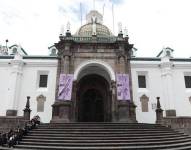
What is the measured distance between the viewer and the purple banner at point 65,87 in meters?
20.4

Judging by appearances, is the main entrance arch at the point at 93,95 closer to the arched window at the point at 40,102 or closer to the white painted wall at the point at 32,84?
the white painted wall at the point at 32,84

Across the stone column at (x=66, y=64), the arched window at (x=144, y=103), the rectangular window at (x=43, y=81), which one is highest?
the stone column at (x=66, y=64)

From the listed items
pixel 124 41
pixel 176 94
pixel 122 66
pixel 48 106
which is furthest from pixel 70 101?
pixel 176 94

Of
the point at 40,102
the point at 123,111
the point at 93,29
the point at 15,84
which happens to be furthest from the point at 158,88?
the point at 15,84

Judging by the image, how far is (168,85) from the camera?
24.4 m

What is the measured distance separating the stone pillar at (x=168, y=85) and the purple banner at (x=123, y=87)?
5579mm

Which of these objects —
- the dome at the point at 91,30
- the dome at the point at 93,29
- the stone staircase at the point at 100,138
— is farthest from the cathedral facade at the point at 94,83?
the dome at the point at 91,30

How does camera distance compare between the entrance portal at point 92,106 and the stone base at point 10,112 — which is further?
the entrance portal at point 92,106

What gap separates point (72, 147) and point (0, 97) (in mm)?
15599

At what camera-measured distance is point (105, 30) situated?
101 feet

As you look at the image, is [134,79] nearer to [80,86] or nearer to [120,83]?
[120,83]

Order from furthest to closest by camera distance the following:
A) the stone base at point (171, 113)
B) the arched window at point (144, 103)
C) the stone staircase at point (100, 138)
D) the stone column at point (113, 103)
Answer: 1. the arched window at point (144, 103)
2. the stone base at point (171, 113)
3. the stone column at point (113, 103)
4. the stone staircase at point (100, 138)

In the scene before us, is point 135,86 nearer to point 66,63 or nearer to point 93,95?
point 93,95

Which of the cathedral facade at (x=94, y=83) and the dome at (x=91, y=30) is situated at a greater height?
the dome at (x=91, y=30)
